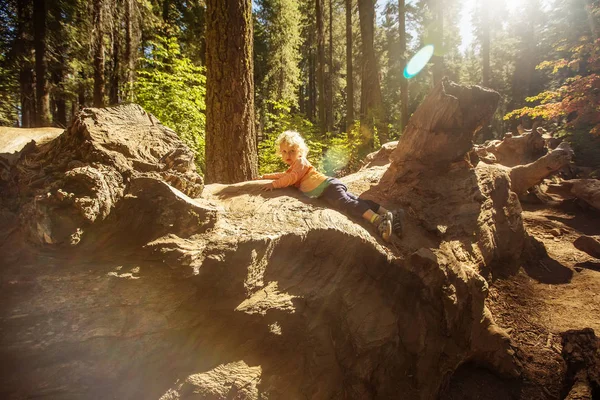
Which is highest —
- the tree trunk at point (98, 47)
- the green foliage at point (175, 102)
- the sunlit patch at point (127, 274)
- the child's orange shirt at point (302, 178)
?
the tree trunk at point (98, 47)

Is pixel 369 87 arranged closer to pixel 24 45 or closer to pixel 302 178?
pixel 302 178

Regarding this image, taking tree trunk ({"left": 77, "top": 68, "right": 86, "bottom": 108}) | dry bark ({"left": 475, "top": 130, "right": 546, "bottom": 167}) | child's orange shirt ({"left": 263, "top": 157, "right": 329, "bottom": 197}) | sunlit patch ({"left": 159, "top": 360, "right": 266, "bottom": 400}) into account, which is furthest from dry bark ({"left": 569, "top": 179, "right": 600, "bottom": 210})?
tree trunk ({"left": 77, "top": 68, "right": 86, "bottom": 108})

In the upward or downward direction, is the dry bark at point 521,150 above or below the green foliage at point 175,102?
below

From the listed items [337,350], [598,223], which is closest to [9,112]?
[337,350]

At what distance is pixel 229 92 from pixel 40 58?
10.9 meters

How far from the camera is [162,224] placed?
1880 mm

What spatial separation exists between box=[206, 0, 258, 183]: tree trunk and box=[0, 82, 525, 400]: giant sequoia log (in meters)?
1.36

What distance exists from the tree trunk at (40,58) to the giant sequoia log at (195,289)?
37.7 feet

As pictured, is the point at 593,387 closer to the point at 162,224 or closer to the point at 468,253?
the point at 468,253

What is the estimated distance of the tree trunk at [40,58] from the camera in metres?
10.6

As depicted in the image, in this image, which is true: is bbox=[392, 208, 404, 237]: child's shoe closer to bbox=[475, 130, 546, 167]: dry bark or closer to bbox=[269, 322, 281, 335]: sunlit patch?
bbox=[269, 322, 281, 335]: sunlit patch

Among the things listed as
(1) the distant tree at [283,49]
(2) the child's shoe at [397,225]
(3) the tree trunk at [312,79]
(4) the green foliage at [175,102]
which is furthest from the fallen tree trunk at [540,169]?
(3) the tree trunk at [312,79]

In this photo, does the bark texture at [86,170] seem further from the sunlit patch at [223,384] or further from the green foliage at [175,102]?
the green foliage at [175,102]

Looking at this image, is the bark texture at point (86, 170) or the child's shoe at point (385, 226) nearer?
the bark texture at point (86, 170)
